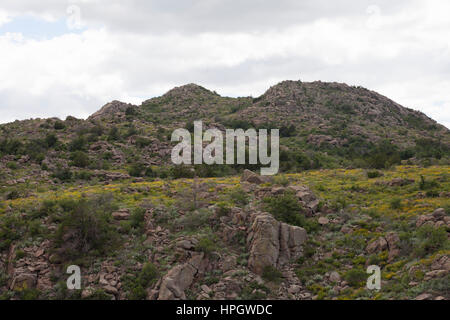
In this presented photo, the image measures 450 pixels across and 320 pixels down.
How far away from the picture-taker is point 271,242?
63.4ft

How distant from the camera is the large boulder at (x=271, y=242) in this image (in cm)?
1864

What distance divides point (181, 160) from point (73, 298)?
1156 inches

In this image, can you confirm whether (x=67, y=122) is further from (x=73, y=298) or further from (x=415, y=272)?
(x=415, y=272)

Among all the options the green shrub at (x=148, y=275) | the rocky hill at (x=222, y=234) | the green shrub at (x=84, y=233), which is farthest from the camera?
the green shrub at (x=84, y=233)

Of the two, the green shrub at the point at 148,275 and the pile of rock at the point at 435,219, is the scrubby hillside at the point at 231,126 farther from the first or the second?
the green shrub at the point at 148,275

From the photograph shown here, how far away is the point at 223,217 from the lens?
22.1 m

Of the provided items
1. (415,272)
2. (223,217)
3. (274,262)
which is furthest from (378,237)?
(223,217)

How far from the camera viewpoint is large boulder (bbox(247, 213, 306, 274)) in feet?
61.2

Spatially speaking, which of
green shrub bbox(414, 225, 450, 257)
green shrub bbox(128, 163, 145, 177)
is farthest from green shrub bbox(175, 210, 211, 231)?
green shrub bbox(128, 163, 145, 177)

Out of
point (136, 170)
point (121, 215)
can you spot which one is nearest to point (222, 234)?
point (121, 215)

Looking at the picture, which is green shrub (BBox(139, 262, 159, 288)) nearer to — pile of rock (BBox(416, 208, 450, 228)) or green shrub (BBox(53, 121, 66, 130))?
pile of rock (BBox(416, 208, 450, 228))

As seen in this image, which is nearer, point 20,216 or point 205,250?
point 205,250

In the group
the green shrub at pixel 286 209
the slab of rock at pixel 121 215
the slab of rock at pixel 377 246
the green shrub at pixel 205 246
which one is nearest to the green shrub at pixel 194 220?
the green shrub at pixel 205 246

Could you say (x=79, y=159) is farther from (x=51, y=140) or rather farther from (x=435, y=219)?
(x=435, y=219)
